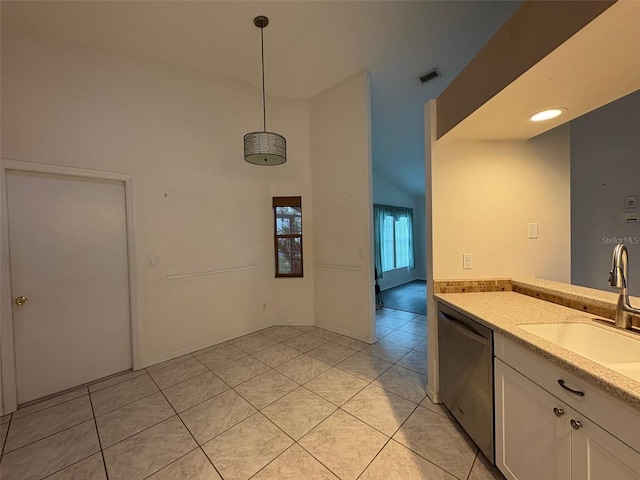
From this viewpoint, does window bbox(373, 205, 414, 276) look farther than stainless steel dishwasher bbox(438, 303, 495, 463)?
Yes

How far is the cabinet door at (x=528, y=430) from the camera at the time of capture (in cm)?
96

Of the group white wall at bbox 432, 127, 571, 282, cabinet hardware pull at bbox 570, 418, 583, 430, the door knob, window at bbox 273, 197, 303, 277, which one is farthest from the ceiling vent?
the door knob

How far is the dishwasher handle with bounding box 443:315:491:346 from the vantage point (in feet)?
4.54

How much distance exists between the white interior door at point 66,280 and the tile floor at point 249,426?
237mm

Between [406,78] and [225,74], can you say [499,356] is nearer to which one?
[406,78]

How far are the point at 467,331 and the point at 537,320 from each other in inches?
13.8

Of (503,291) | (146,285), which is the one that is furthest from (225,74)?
(503,291)

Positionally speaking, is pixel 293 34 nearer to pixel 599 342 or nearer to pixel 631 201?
pixel 599 342

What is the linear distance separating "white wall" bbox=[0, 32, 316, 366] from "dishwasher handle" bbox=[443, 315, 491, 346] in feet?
7.64

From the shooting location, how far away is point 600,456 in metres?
0.82

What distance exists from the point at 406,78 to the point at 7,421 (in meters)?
5.05

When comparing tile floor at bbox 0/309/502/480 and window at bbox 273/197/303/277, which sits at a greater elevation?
window at bbox 273/197/303/277

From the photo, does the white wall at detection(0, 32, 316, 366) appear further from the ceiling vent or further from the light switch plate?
the light switch plate

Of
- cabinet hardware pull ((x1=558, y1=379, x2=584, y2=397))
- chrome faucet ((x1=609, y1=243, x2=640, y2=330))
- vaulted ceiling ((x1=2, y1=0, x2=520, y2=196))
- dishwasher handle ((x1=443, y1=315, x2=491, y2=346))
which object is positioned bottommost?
dishwasher handle ((x1=443, y1=315, x2=491, y2=346))
